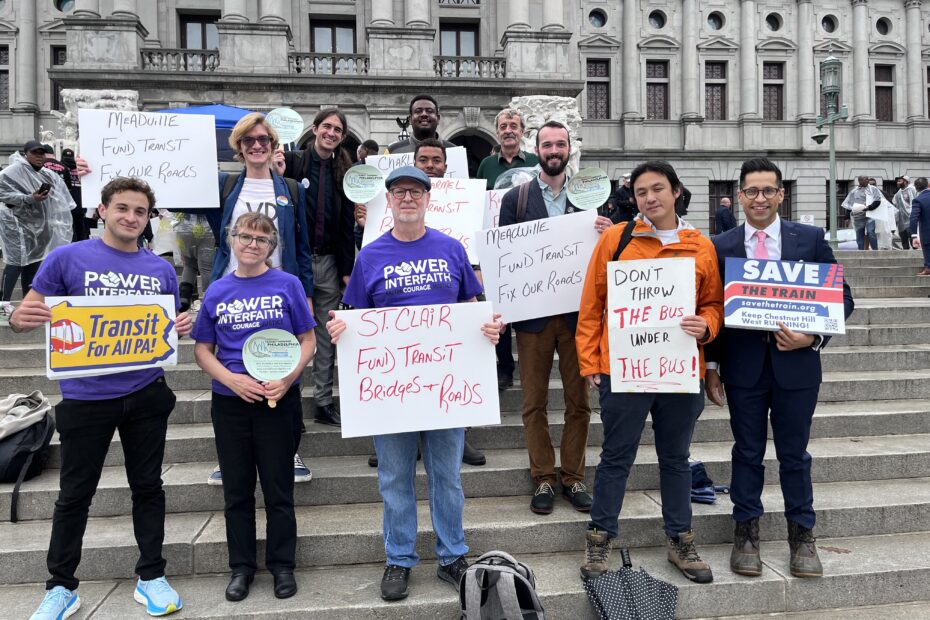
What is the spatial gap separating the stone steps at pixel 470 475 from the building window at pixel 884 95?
34.5 metres

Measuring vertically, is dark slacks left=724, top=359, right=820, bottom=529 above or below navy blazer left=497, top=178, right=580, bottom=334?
below

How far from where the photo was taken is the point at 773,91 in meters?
31.7

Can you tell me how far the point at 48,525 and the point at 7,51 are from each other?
1221 inches

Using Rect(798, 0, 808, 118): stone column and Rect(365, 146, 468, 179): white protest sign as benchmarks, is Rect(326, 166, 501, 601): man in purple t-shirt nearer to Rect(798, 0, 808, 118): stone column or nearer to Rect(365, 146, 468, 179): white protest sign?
Rect(365, 146, 468, 179): white protest sign

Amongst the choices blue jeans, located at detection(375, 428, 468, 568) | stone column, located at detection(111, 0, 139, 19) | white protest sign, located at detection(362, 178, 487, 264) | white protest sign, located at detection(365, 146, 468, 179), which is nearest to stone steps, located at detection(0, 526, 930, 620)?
blue jeans, located at detection(375, 428, 468, 568)

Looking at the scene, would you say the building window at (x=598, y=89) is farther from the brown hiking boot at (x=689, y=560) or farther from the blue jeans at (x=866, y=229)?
the brown hiking boot at (x=689, y=560)

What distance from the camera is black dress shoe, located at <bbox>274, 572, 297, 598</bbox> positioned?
10.9 feet

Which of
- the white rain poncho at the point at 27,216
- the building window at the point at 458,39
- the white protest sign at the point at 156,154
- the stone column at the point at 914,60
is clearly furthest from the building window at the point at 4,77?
the stone column at the point at 914,60

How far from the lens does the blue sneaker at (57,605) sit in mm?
3051

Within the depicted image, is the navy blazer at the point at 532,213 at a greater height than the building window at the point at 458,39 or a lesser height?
lesser

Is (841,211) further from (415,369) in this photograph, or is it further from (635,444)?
(415,369)

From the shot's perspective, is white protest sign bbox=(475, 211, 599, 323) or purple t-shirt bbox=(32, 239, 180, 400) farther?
white protest sign bbox=(475, 211, 599, 323)

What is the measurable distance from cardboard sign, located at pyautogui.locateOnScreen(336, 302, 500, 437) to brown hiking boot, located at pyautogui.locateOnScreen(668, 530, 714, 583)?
50.9 inches

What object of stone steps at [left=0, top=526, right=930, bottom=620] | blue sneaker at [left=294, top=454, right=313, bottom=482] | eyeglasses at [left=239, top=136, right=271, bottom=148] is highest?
eyeglasses at [left=239, top=136, right=271, bottom=148]
